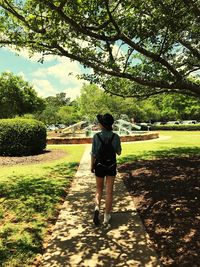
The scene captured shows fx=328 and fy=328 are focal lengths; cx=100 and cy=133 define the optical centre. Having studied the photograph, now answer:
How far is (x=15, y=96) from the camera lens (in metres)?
51.5

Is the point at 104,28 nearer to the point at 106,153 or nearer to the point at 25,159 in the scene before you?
the point at 106,153

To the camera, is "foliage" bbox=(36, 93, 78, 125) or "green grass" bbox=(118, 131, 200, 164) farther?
"foliage" bbox=(36, 93, 78, 125)

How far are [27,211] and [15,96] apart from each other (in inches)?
1842

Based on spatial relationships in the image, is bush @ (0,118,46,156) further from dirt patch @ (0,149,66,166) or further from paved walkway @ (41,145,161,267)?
paved walkway @ (41,145,161,267)

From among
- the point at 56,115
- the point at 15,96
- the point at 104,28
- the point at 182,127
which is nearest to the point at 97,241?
the point at 104,28

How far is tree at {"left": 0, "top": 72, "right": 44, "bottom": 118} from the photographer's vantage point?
5100 centimetres

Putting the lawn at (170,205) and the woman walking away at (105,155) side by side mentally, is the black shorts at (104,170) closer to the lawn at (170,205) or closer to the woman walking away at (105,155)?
the woman walking away at (105,155)

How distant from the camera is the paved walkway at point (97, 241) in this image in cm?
443

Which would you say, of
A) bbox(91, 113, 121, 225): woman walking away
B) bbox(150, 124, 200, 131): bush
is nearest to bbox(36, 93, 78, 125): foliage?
bbox(150, 124, 200, 131): bush

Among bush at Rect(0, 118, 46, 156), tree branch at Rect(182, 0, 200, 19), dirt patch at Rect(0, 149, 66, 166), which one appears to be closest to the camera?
tree branch at Rect(182, 0, 200, 19)

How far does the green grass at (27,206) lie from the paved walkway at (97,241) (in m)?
0.29

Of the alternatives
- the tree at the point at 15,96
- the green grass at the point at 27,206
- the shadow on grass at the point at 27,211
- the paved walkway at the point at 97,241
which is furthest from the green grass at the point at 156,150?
the tree at the point at 15,96

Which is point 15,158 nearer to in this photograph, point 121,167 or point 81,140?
point 121,167

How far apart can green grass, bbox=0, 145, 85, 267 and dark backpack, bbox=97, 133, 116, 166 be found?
1604 mm
